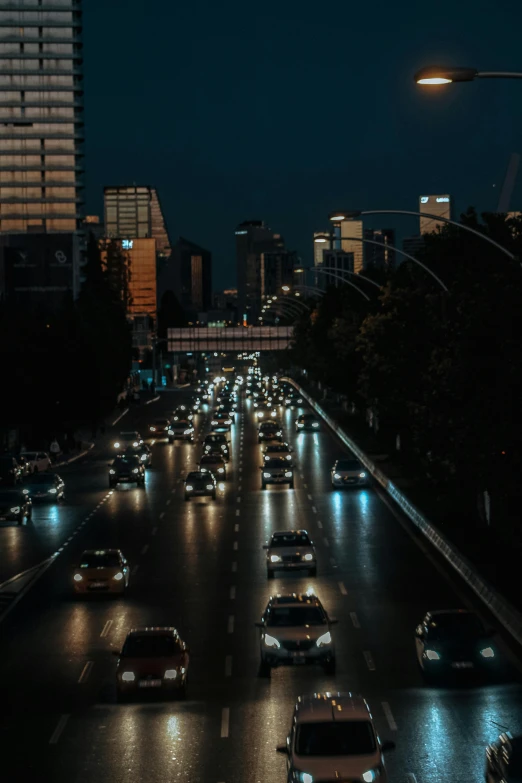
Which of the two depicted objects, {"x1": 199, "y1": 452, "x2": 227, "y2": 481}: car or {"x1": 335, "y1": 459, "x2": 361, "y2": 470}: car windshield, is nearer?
{"x1": 335, "y1": 459, "x2": 361, "y2": 470}: car windshield

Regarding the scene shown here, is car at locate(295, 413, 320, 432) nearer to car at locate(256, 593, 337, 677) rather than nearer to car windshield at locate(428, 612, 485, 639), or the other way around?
car at locate(256, 593, 337, 677)

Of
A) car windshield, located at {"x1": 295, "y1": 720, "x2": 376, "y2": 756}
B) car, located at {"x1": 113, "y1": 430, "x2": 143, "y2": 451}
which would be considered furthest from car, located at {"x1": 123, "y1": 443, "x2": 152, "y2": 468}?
car windshield, located at {"x1": 295, "y1": 720, "x2": 376, "y2": 756}

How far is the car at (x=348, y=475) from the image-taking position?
200 ft

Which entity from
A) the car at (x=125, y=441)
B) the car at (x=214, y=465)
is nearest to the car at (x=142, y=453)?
the car at (x=214, y=465)

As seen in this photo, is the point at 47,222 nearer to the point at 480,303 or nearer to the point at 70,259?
the point at 70,259

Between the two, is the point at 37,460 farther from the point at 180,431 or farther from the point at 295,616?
the point at 295,616

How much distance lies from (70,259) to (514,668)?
389 feet

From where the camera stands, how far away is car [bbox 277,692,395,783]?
15461mm

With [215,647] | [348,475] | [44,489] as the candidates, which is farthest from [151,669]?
[348,475]

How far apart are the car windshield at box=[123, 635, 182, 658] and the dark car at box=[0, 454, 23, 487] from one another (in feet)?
134

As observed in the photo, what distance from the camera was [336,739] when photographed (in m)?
15.9

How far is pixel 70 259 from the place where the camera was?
458ft

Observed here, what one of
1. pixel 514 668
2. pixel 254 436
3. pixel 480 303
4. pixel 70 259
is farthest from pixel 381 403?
pixel 70 259

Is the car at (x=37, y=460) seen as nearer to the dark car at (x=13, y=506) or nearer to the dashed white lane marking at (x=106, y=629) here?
the dark car at (x=13, y=506)
